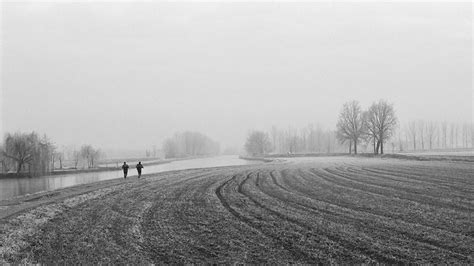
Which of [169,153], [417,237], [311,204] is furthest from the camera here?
[169,153]

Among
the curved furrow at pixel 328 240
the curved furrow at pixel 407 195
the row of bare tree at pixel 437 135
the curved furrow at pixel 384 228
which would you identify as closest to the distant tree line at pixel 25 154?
the curved furrow at pixel 407 195

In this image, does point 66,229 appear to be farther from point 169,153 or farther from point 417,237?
point 169,153

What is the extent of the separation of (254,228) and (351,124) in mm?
92579

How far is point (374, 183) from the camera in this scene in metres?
25.9

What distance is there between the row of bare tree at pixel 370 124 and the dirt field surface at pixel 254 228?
221 ft

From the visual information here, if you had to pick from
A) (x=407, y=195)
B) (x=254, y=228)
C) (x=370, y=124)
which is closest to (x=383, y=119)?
(x=370, y=124)

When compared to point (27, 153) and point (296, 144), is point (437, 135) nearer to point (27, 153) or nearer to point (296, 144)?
point (296, 144)

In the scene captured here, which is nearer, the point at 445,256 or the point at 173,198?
the point at 445,256

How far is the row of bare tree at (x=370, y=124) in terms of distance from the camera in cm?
8531

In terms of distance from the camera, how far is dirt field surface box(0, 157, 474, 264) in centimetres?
1020

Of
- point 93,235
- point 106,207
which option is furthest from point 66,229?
point 106,207

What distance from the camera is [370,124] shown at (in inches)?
3484

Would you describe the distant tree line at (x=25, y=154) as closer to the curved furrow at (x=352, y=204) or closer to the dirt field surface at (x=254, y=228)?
the dirt field surface at (x=254, y=228)

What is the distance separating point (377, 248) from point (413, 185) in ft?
51.8
